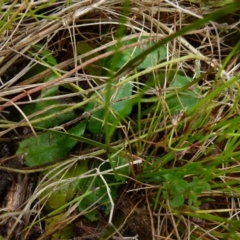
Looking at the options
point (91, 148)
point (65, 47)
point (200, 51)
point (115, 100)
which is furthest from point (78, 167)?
point (200, 51)

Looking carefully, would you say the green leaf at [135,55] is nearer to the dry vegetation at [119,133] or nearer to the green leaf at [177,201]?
the dry vegetation at [119,133]

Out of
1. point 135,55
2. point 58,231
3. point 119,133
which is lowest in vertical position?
point 58,231

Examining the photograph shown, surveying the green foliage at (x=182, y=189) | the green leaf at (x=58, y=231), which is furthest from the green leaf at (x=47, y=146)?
the green foliage at (x=182, y=189)

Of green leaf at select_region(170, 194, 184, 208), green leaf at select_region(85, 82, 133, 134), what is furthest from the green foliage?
green leaf at select_region(85, 82, 133, 134)

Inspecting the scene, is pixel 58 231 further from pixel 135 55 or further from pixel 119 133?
pixel 135 55

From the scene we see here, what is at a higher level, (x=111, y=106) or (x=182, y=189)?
(x=111, y=106)

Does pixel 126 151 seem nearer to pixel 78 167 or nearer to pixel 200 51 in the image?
pixel 78 167

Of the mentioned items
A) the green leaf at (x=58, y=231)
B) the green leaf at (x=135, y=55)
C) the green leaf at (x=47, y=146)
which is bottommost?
the green leaf at (x=58, y=231)

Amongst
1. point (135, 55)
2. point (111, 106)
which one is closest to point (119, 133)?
point (111, 106)
